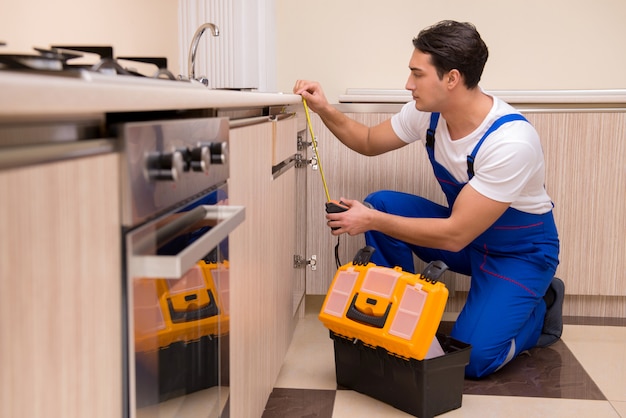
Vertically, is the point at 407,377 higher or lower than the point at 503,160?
lower

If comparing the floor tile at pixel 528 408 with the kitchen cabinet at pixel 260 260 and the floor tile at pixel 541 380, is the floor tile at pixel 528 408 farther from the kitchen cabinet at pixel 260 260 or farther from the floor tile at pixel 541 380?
the kitchen cabinet at pixel 260 260

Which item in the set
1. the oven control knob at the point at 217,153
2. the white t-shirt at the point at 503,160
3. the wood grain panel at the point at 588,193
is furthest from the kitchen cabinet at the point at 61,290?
the wood grain panel at the point at 588,193

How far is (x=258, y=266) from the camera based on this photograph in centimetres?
171

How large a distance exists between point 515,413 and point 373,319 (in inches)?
18.2

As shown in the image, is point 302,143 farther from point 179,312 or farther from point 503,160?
point 179,312

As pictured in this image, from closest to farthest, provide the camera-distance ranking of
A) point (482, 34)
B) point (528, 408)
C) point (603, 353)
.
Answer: point (528, 408) < point (603, 353) < point (482, 34)

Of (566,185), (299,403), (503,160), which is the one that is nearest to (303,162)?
(503,160)

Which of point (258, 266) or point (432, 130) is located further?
point (432, 130)

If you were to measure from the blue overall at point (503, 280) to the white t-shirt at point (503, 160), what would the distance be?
0.03 metres

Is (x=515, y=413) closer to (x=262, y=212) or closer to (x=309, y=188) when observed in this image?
(x=262, y=212)

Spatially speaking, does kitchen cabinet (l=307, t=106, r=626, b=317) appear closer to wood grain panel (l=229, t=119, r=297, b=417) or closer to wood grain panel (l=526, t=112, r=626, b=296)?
wood grain panel (l=526, t=112, r=626, b=296)

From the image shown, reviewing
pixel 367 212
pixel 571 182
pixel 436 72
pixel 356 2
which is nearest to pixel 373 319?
pixel 367 212

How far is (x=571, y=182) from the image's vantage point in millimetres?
2807

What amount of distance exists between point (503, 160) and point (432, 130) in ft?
1.19
